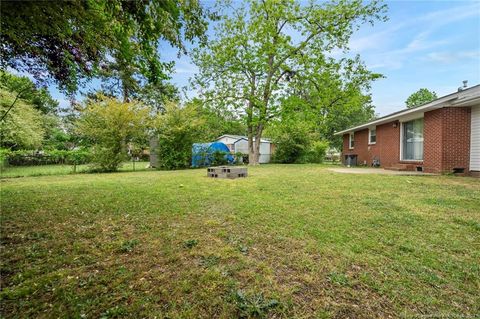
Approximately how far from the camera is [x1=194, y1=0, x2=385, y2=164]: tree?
1388 cm

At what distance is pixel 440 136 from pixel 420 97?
105ft

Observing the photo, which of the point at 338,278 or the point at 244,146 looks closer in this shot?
the point at 338,278

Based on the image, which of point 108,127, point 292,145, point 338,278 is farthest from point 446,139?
point 108,127

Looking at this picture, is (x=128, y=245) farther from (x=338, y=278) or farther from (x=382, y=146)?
(x=382, y=146)

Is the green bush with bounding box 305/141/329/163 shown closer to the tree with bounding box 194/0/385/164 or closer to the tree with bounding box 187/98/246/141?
the tree with bounding box 194/0/385/164

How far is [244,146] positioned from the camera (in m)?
21.3

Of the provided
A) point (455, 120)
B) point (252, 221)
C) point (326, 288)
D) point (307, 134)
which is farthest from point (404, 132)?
point (326, 288)

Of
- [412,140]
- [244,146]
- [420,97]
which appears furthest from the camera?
[420,97]

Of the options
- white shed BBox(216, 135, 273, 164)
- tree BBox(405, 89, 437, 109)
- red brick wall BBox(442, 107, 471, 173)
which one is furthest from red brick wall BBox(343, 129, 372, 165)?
tree BBox(405, 89, 437, 109)

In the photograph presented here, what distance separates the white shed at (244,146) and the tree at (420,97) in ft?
80.7

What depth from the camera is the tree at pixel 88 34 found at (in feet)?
7.38

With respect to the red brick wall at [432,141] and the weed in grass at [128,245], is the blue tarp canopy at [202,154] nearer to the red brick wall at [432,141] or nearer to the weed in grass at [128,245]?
the red brick wall at [432,141]

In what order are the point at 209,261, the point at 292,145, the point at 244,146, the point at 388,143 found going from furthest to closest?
Result: the point at 244,146
the point at 292,145
the point at 388,143
the point at 209,261

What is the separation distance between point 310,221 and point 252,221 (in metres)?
0.83
